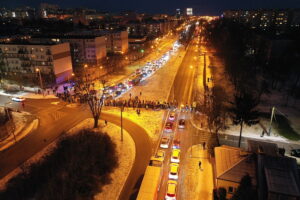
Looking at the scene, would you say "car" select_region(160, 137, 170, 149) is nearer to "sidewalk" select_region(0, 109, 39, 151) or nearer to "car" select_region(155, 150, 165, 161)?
"car" select_region(155, 150, 165, 161)

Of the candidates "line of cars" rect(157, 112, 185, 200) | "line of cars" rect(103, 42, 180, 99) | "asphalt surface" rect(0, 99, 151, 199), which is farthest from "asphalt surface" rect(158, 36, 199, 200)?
"line of cars" rect(103, 42, 180, 99)

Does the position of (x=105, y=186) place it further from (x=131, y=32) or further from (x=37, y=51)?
(x=131, y=32)

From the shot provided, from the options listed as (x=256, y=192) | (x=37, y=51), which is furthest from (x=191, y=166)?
(x=37, y=51)

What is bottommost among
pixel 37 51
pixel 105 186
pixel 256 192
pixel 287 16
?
pixel 105 186

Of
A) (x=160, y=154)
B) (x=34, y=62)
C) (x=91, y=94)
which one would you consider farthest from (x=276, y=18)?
(x=160, y=154)

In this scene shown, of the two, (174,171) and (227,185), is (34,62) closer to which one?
(174,171)
